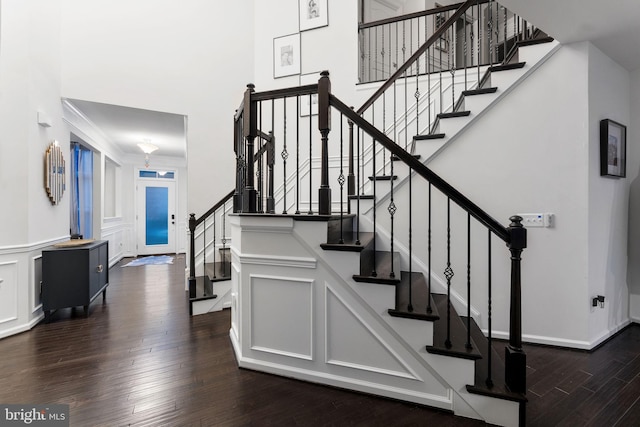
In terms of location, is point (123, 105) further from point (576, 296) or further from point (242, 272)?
point (576, 296)

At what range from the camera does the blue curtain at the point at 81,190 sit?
5375 millimetres

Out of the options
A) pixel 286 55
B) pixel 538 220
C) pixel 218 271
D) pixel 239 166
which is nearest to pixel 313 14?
pixel 286 55

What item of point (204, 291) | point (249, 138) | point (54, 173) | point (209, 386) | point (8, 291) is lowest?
point (209, 386)

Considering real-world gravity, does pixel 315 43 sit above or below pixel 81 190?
above

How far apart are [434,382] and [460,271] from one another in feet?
4.46

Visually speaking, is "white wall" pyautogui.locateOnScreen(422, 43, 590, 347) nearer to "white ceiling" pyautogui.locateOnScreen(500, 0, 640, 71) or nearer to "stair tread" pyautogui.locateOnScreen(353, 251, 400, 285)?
"white ceiling" pyautogui.locateOnScreen(500, 0, 640, 71)

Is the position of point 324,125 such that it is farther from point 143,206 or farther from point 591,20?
point 143,206

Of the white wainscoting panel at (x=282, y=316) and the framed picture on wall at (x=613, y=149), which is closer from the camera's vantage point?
the white wainscoting panel at (x=282, y=316)

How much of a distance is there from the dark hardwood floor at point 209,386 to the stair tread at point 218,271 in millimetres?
782

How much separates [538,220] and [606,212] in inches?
27.1

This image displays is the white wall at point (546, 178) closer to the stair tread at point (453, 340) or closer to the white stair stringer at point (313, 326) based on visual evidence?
the stair tread at point (453, 340)

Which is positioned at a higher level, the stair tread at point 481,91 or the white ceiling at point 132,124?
the white ceiling at point 132,124

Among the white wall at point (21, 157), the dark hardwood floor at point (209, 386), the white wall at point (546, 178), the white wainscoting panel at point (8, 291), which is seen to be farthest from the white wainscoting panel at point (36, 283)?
the white wall at point (546, 178)

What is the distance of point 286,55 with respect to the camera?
15.8 ft
